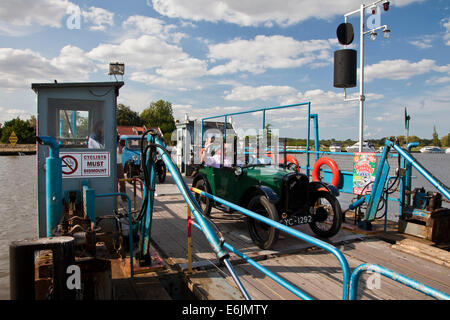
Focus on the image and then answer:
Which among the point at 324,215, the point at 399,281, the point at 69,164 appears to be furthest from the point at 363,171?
the point at 69,164

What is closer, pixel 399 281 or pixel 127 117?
pixel 399 281

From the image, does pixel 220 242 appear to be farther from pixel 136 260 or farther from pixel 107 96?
pixel 107 96

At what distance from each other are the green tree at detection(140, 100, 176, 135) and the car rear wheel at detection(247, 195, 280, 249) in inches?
2526

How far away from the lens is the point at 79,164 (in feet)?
16.8

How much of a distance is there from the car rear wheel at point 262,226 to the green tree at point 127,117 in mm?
62466

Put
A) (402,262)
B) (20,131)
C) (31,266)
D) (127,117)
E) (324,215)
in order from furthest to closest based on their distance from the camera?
(127,117) < (20,131) < (324,215) < (402,262) < (31,266)

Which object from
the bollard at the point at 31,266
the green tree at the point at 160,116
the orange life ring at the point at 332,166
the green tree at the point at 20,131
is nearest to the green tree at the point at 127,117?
the green tree at the point at 160,116

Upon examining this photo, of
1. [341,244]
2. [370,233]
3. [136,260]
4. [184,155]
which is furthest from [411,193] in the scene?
[184,155]

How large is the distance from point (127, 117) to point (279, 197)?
214 ft

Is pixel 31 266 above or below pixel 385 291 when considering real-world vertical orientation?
above

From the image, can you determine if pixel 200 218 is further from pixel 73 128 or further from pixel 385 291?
pixel 73 128

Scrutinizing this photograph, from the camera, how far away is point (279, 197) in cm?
530

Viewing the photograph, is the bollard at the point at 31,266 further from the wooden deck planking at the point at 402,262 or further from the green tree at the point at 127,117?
the green tree at the point at 127,117
